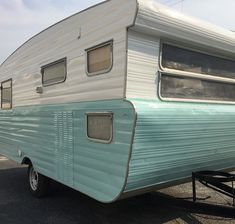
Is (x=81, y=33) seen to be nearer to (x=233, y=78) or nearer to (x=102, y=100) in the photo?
(x=102, y=100)

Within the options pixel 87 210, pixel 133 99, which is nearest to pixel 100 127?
pixel 133 99

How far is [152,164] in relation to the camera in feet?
13.5

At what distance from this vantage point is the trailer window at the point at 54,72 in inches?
212

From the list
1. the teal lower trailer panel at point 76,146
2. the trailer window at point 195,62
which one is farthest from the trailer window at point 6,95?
the trailer window at point 195,62

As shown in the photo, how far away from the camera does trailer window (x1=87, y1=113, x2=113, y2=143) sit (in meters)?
4.20

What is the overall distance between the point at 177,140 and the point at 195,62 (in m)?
1.13

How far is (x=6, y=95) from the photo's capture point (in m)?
7.93

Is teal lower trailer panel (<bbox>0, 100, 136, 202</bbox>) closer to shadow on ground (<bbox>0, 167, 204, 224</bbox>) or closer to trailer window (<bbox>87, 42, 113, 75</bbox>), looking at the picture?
trailer window (<bbox>87, 42, 113, 75</bbox>)

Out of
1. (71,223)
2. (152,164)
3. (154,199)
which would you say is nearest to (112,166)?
(152,164)

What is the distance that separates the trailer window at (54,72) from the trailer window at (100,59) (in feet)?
2.43

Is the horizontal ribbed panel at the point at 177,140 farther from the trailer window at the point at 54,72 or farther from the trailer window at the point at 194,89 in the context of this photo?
the trailer window at the point at 54,72

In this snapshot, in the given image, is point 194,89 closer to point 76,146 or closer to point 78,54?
point 78,54

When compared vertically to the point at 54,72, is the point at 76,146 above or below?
below

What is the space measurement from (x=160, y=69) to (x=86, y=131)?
124 cm
